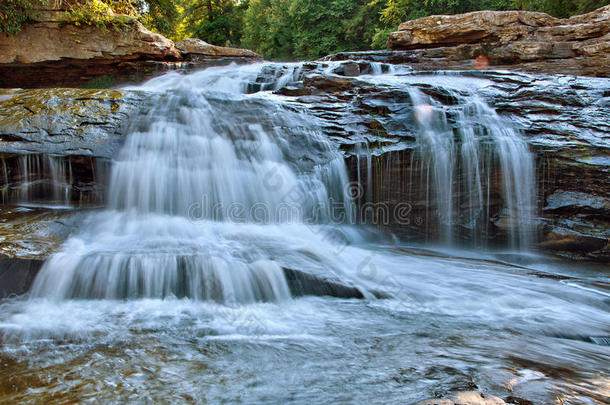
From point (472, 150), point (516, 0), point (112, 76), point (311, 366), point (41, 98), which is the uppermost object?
point (516, 0)

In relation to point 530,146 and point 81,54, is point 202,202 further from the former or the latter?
point 81,54

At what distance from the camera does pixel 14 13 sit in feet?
30.6

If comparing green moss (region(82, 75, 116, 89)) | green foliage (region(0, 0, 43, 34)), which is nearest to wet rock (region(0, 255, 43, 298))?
green foliage (region(0, 0, 43, 34))

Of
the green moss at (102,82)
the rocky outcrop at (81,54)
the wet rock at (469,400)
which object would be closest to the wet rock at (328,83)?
the rocky outcrop at (81,54)

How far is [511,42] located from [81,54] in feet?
39.5

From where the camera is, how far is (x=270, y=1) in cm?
2662

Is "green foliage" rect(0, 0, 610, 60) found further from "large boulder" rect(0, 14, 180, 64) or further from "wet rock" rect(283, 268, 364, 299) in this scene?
"wet rock" rect(283, 268, 364, 299)

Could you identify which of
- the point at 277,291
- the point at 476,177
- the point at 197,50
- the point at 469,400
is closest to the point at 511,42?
the point at 476,177

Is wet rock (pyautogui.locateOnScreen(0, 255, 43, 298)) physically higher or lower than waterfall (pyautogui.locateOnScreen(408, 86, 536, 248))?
lower

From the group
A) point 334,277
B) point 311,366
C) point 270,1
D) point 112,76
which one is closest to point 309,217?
point 334,277

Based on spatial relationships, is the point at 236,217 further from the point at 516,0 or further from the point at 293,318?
the point at 516,0

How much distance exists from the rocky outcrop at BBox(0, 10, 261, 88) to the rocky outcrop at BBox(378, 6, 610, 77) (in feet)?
22.5

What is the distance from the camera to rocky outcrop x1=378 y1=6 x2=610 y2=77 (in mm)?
10008

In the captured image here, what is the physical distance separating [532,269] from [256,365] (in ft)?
13.7
